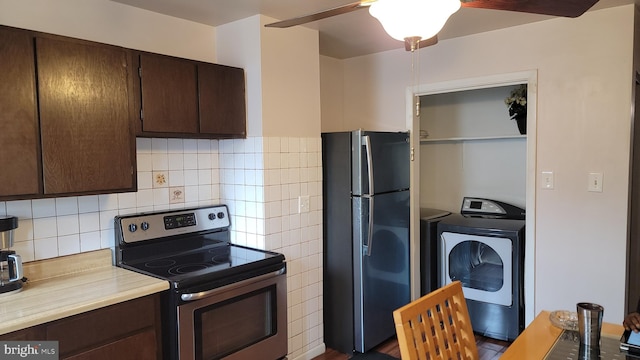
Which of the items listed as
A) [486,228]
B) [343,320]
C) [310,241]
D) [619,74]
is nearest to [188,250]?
[310,241]

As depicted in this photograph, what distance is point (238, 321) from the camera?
7.80ft

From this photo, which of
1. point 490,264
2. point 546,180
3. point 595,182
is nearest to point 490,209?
point 490,264

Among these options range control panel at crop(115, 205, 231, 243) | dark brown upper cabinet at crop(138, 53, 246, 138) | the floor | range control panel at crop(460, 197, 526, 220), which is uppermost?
dark brown upper cabinet at crop(138, 53, 246, 138)

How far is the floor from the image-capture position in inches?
122

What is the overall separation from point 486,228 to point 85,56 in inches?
110

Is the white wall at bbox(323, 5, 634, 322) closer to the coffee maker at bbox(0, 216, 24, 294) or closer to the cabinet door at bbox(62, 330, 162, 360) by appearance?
the cabinet door at bbox(62, 330, 162, 360)

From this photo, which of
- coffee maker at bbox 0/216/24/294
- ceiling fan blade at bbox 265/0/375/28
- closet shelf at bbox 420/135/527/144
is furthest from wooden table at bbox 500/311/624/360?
closet shelf at bbox 420/135/527/144

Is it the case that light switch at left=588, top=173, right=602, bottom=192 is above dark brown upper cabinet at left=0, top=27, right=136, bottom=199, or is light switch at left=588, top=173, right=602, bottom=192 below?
below

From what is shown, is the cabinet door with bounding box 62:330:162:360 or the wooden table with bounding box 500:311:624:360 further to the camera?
the cabinet door with bounding box 62:330:162:360

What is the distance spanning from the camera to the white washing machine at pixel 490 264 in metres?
3.20

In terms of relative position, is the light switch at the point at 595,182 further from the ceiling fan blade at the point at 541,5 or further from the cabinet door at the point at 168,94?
the cabinet door at the point at 168,94

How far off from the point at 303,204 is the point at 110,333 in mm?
1396

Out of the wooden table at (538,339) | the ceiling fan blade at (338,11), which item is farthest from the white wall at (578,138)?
the ceiling fan blade at (338,11)

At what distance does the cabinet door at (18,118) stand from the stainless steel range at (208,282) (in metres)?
0.59
